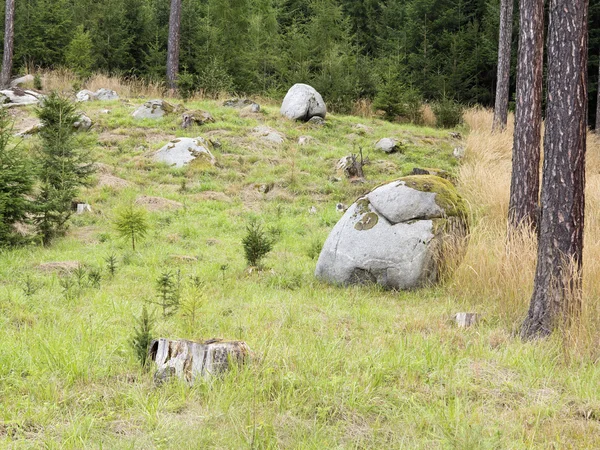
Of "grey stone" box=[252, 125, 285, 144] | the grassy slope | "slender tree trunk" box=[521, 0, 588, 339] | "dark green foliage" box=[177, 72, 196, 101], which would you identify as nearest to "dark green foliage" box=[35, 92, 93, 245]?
the grassy slope

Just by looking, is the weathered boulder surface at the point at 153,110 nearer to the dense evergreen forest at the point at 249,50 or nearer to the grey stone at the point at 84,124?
the grey stone at the point at 84,124

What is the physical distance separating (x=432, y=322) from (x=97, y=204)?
8.13 metres

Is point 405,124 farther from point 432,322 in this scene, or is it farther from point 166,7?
point 432,322

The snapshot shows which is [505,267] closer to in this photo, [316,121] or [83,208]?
[83,208]

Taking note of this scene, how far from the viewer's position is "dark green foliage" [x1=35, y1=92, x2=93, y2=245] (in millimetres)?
9289

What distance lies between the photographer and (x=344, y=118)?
20297 millimetres

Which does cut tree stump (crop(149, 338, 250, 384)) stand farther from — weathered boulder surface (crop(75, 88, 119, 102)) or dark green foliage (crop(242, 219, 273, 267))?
weathered boulder surface (crop(75, 88, 119, 102))

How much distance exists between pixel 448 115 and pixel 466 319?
17.6 metres

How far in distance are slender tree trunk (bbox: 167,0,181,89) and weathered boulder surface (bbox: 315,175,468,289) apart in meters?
16.7

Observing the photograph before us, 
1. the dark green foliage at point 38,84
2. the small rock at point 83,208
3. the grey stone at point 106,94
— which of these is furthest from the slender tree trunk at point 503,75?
the dark green foliage at point 38,84

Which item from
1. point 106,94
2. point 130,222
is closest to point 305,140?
point 106,94

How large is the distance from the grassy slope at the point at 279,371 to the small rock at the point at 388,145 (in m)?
8.41

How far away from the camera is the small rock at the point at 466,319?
18.5 ft

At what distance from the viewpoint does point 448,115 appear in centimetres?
2209
